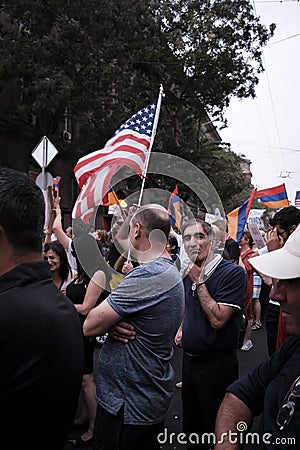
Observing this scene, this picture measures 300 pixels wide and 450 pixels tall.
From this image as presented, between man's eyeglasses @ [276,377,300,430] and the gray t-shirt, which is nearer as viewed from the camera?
man's eyeglasses @ [276,377,300,430]

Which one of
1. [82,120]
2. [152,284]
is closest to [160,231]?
[152,284]

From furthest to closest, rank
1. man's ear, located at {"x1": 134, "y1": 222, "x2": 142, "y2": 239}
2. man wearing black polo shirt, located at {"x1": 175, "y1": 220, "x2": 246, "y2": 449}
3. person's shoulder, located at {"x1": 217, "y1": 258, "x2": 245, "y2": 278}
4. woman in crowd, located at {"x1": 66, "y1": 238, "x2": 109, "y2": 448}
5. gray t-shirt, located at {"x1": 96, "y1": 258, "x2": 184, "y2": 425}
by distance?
1. woman in crowd, located at {"x1": 66, "y1": 238, "x2": 109, "y2": 448}
2. person's shoulder, located at {"x1": 217, "y1": 258, "x2": 245, "y2": 278}
3. man wearing black polo shirt, located at {"x1": 175, "y1": 220, "x2": 246, "y2": 449}
4. man's ear, located at {"x1": 134, "y1": 222, "x2": 142, "y2": 239}
5. gray t-shirt, located at {"x1": 96, "y1": 258, "x2": 184, "y2": 425}

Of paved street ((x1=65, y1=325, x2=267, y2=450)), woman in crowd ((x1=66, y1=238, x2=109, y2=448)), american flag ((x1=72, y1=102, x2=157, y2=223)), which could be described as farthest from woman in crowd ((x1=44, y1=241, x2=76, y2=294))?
paved street ((x1=65, y1=325, x2=267, y2=450))

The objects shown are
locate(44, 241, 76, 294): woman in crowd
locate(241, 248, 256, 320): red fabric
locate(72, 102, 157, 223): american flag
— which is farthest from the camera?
locate(241, 248, 256, 320): red fabric

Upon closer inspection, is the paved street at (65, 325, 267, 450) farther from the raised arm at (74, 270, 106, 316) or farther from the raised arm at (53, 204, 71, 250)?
the raised arm at (53, 204, 71, 250)

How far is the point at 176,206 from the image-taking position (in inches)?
315

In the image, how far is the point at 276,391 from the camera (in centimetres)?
172

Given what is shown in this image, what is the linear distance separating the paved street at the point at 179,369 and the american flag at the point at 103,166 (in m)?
2.12

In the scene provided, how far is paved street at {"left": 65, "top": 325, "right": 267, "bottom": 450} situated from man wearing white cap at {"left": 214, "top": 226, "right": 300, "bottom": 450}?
0.57 metres

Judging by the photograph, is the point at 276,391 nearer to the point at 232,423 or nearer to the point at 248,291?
the point at 232,423

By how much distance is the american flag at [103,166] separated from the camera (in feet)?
15.9

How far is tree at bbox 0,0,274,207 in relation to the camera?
591 inches

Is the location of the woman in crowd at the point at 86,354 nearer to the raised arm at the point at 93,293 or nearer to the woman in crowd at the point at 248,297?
the raised arm at the point at 93,293

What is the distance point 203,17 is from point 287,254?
17.9m
